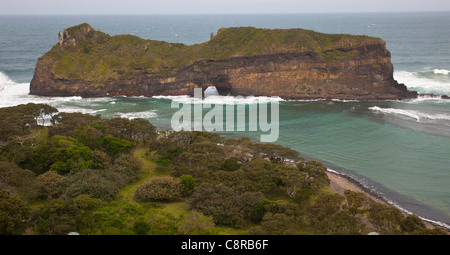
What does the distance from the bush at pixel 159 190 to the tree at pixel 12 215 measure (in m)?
8.79

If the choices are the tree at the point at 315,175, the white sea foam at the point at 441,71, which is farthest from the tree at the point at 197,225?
the white sea foam at the point at 441,71

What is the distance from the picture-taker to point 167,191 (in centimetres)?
3119

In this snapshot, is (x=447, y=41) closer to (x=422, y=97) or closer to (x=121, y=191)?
(x=422, y=97)

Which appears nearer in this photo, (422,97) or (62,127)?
(62,127)

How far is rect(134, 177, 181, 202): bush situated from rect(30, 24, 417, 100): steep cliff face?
42.8 meters

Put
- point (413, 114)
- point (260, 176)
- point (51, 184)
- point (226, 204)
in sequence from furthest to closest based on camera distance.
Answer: point (413, 114), point (260, 176), point (51, 184), point (226, 204)

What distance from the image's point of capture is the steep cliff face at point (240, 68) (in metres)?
70.5

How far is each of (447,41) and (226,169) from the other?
12948 cm

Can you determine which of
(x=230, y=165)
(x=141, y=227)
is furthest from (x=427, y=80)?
(x=141, y=227)

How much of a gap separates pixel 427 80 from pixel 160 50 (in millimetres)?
58029

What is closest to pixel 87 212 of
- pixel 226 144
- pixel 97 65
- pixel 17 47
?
pixel 226 144

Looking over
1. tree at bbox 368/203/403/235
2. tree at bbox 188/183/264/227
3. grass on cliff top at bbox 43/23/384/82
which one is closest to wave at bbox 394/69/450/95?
grass on cliff top at bbox 43/23/384/82

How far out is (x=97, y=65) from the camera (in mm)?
75250

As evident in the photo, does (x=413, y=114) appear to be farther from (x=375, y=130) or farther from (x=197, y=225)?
(x=197, y=225)
